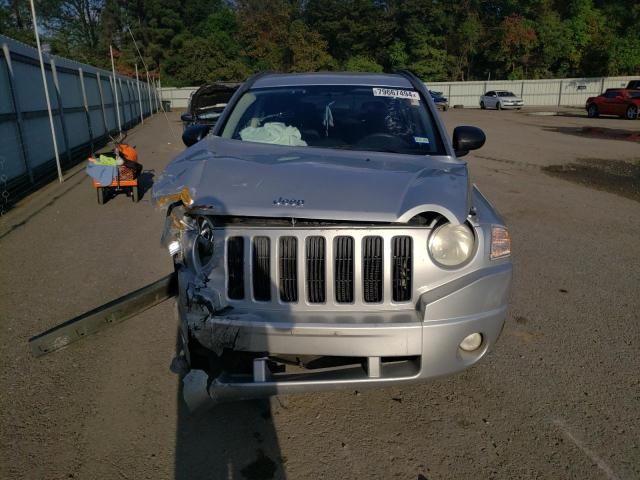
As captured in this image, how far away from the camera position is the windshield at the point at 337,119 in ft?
12.3

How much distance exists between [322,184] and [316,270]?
1.61ft

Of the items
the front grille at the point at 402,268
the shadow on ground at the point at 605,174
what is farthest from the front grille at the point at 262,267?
the shadow on ground at the point at 605,174

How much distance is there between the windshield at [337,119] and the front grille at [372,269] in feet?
4.42

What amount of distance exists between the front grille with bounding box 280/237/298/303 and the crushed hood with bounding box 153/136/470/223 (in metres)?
0.15

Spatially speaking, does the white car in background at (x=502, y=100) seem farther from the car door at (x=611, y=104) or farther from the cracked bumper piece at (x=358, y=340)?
the cracked bumper piece at (x=358, y=340)

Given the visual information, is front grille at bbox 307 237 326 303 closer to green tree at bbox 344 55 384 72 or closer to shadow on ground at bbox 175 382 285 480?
shadow on ground at bbox 175 382 285 480

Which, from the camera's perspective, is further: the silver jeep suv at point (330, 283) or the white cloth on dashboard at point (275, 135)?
the white cloth on dashboard at point (275, 135)

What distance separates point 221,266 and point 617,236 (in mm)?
5879

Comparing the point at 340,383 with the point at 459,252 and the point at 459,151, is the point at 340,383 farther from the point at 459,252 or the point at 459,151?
the point at 459,151

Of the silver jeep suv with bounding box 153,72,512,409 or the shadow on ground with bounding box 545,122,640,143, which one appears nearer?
the silver jeep suv with bounding box 153,72,512,409

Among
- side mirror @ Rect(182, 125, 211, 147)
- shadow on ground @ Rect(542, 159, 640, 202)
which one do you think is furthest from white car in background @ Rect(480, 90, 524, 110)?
side mirror @ Rect(182, 125, 211, 147)

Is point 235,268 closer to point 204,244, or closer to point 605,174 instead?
point 204,244

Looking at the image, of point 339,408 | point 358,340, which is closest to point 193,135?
point 339,408

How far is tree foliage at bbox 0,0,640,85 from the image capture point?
173 ft
